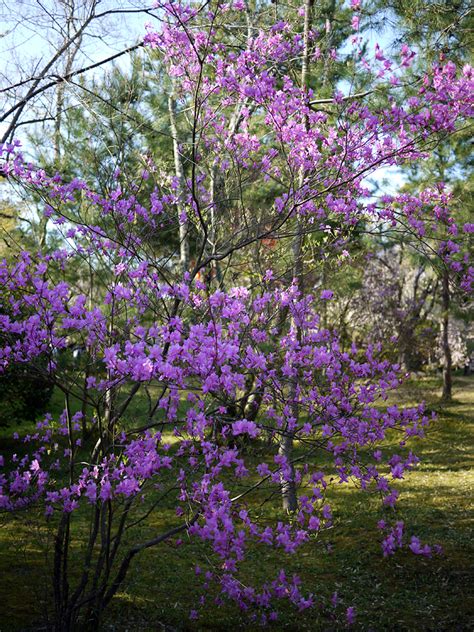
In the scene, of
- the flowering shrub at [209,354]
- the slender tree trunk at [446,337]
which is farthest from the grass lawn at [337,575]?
the slender tree trunk at [446,337]

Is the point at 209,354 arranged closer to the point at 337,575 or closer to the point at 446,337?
the point at 337,575

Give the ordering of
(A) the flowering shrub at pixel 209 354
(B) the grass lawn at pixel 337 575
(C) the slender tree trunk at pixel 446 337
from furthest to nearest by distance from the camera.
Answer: (C) the slender tree trunk at pixel 446 337 → (B) the grass lawn at pixel 337 575 → (A) the flowering shrub at pixel 209 354

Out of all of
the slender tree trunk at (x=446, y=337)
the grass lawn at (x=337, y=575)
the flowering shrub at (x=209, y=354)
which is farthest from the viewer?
the slender tree trunk at (x=446, y=337)

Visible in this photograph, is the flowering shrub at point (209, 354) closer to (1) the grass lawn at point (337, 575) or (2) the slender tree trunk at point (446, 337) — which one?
(1) the grass lawn at point (337, 575)

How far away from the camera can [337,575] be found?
489 centimetres

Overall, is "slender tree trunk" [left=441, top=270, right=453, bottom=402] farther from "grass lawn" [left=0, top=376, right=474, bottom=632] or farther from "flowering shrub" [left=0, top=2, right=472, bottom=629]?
"flowering shrub" [left=0, top=2, right=472, bottom=629]

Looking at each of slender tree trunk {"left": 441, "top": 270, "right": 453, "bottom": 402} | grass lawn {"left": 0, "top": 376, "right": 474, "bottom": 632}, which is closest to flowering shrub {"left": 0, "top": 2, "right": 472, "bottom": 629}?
grass lawn {"left": 0, "top": 376, "right": 474, "bottom": 632}

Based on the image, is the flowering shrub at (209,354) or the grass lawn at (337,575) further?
the grass lawn at (337,575)

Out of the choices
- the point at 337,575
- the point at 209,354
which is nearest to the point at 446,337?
the point at 337,575

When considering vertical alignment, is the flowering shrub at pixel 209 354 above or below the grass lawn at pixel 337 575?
above

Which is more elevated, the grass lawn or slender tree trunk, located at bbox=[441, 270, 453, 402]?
slender tree trunk, located at bbox=[441, 270, 453, 402]

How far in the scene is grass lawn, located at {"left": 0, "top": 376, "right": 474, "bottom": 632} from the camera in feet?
13.0

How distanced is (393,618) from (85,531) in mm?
3030

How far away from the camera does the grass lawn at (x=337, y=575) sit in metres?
3.97
